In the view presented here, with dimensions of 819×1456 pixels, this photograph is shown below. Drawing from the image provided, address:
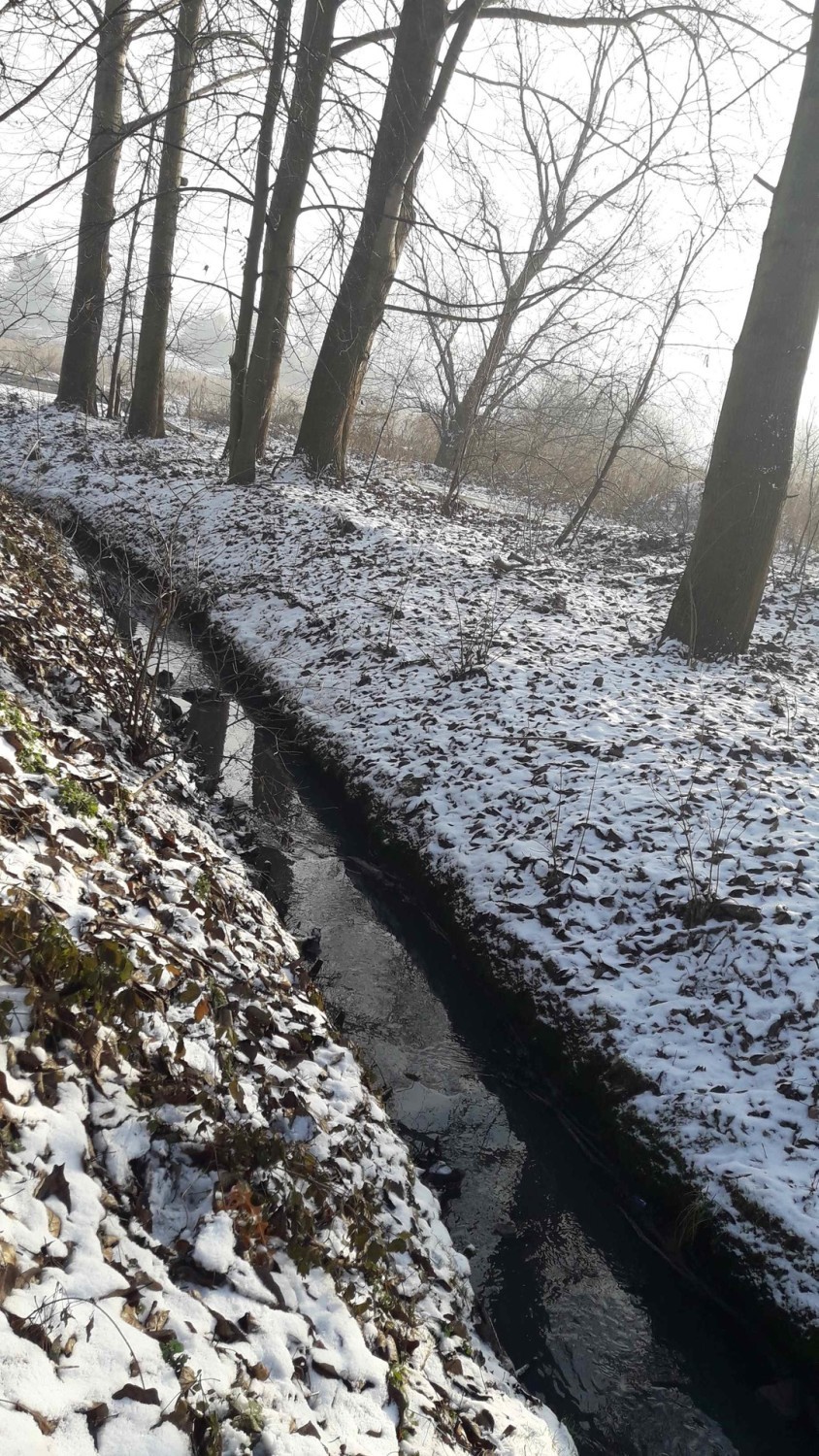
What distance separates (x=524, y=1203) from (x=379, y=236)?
12434 millimetres

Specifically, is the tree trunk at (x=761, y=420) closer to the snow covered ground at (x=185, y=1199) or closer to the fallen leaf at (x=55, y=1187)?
the snow covered ground at (x=185, y=1199)

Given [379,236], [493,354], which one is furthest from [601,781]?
[379,236]

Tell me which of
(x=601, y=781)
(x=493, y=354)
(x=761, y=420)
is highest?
(x=493, y=354)

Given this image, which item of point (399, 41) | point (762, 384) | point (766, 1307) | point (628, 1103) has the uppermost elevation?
point (399, 41)

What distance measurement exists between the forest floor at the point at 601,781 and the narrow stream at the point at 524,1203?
11.9 inches

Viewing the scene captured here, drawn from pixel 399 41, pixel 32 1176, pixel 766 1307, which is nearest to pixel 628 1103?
pixel 766 1307

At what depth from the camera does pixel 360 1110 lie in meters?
3.43

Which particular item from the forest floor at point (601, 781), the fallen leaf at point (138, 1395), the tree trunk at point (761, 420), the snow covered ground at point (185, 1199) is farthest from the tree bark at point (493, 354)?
the fallen leaf at point (138, 1395)

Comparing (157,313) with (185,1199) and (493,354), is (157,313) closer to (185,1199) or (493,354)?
(493,354)

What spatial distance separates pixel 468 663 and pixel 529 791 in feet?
6.57

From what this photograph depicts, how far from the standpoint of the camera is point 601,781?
236 inches

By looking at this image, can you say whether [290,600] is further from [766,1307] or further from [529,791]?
[766,1307]

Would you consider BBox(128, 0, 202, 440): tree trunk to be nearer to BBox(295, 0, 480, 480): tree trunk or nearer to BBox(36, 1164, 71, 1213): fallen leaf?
BBox(295, 0, 480, 480): tree trunk

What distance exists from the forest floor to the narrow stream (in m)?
0.30
